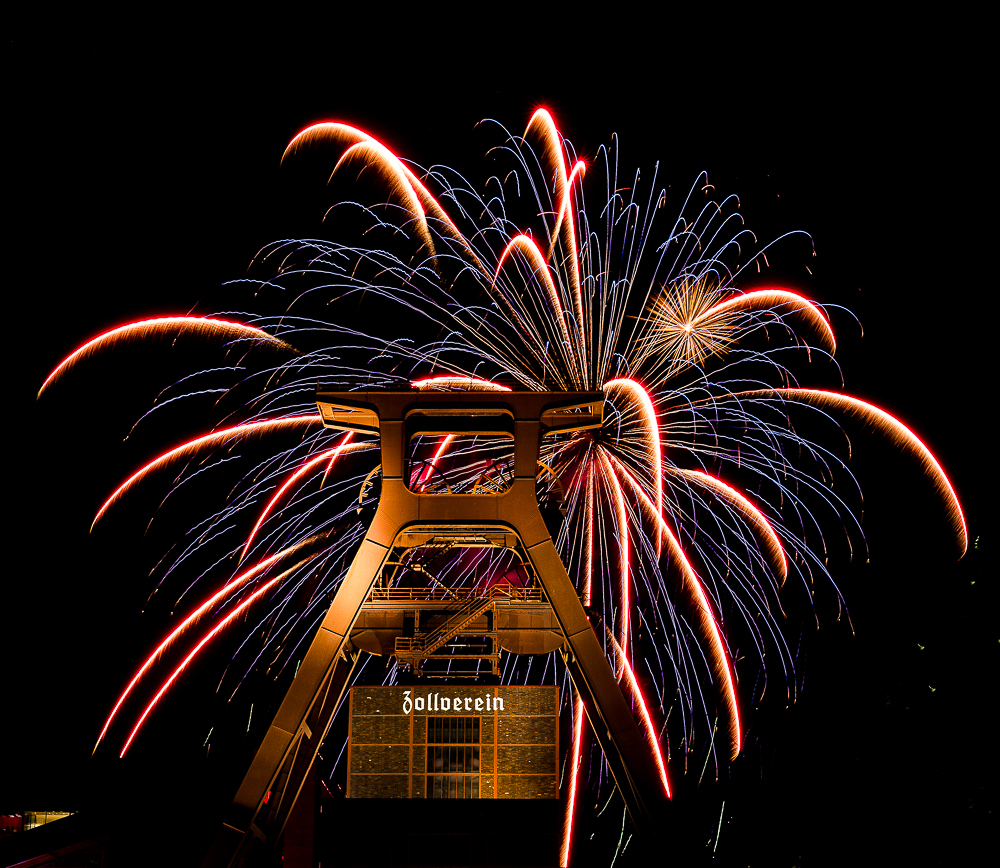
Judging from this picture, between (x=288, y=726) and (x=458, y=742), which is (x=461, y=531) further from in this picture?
(x=458, y=742)

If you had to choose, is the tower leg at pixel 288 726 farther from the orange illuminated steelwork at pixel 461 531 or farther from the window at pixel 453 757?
the window at pixel 453 757

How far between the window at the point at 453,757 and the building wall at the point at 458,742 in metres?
0.03

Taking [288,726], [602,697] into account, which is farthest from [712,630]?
[288,726]

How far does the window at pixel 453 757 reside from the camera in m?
28.8

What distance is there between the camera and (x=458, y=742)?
95.5ft

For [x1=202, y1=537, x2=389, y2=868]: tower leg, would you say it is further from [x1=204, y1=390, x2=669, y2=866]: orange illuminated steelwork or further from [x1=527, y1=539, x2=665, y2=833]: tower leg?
[x1=527, y1=539, x2=665, y2=833]: tower leg

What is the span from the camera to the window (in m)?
28.8

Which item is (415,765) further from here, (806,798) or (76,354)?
(806,798)

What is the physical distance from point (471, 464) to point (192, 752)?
4213 cm

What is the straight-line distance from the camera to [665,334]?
22.3 metres

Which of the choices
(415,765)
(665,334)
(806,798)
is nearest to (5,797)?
(415,765)

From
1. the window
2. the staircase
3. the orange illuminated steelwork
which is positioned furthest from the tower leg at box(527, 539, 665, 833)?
the window

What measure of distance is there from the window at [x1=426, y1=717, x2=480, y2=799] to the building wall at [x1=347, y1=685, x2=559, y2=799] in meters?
0.03

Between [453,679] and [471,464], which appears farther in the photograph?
[453,679]
